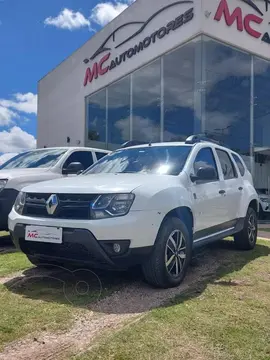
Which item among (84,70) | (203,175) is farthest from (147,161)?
(84,70)

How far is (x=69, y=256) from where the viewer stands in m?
3.90

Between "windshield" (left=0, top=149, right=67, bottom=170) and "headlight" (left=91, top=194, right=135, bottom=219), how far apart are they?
3.64 m

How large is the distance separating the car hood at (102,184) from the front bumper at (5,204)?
189cm

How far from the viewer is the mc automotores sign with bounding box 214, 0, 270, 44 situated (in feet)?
43.8

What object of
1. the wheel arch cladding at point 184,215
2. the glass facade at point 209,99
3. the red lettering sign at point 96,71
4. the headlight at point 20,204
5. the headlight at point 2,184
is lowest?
the wheel arch cladding at point 184,215

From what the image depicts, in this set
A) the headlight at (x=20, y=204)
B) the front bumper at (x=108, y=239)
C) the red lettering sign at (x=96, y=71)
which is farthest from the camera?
the red lettering sign at (x=96, y=71)

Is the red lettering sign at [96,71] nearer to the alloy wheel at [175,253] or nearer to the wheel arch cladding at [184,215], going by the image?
the wheel arch cladding at [184,215]

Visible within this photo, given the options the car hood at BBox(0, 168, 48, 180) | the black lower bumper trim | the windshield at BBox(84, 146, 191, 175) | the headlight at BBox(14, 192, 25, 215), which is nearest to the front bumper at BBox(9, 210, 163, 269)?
the black lower bumper trim

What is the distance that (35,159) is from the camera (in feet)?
24.8

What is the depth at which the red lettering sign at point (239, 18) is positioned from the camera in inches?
522

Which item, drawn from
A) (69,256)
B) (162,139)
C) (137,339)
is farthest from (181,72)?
(137,339)

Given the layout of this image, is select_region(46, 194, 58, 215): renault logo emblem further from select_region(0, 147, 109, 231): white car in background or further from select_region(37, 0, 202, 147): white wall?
select_region(37, 0, 202, 147): white wall

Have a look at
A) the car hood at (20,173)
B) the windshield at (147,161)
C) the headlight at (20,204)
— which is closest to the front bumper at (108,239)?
the headlight at (20,204)

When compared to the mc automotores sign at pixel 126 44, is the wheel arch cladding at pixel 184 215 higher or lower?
lower
